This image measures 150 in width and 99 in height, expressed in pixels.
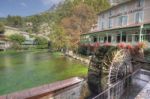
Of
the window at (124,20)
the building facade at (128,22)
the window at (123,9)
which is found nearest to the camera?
the building facade at (128,22)

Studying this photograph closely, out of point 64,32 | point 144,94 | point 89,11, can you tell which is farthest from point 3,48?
point 144,94

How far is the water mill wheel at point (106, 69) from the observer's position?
511 inches

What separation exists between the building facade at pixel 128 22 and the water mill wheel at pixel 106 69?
10.6 m

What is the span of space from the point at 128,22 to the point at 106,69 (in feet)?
63.2

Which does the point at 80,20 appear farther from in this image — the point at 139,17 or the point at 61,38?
the point at 139,17

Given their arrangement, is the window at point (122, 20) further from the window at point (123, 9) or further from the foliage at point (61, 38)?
the foliage at point (61, 38)

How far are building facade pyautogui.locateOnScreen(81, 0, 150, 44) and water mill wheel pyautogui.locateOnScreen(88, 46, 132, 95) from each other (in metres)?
10.6

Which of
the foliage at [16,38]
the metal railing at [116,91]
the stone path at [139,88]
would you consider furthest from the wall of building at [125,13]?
the foliage at [16,38]

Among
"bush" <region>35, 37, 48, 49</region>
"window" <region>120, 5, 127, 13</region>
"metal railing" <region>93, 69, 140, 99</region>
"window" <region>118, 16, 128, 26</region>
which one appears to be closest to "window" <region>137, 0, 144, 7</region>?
"window" <region>120, 5, 127, 13</region>

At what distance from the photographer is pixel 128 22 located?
30609 millimetres

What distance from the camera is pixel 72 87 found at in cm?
1273

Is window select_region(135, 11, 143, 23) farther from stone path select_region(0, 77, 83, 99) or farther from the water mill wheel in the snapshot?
stone path select_region(0, 77, 83, 99)

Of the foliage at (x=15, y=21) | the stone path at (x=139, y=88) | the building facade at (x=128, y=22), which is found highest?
the foliage at (x=15, y=21)

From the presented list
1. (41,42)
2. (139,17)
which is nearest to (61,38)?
(139,17)
